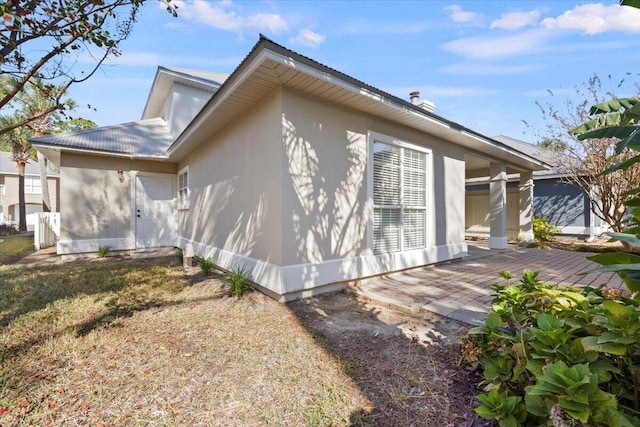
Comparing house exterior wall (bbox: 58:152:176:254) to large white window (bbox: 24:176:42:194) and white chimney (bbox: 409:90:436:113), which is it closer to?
white chimney (bbox: 409:90:436:113)

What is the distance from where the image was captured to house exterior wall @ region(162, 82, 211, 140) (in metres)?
11.0

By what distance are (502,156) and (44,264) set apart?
13.7 metres

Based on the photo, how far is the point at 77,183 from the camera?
8883mm

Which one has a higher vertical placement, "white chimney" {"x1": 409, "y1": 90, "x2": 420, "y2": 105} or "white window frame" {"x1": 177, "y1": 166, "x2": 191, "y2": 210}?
"white chimney" {"x1": 409, "y1": 90, "x2": 420, "y2": 105}

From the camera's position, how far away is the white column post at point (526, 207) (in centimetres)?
1141

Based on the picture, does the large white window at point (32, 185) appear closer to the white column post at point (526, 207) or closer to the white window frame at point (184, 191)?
the white window frame at point (184, 191)

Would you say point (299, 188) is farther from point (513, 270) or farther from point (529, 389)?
point (513, 270)

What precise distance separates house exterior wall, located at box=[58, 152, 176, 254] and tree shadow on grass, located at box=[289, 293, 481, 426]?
8.22 m

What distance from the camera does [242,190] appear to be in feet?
18.5

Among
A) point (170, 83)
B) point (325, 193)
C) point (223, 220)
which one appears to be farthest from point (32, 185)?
point (325, 193)

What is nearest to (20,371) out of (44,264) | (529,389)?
(529,389)

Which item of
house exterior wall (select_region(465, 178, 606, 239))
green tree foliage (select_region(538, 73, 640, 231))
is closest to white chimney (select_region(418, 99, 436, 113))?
green tree foliage (select_region(538, 73, 640, 231))

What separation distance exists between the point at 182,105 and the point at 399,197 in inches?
373

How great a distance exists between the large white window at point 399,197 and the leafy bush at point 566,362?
352cm
